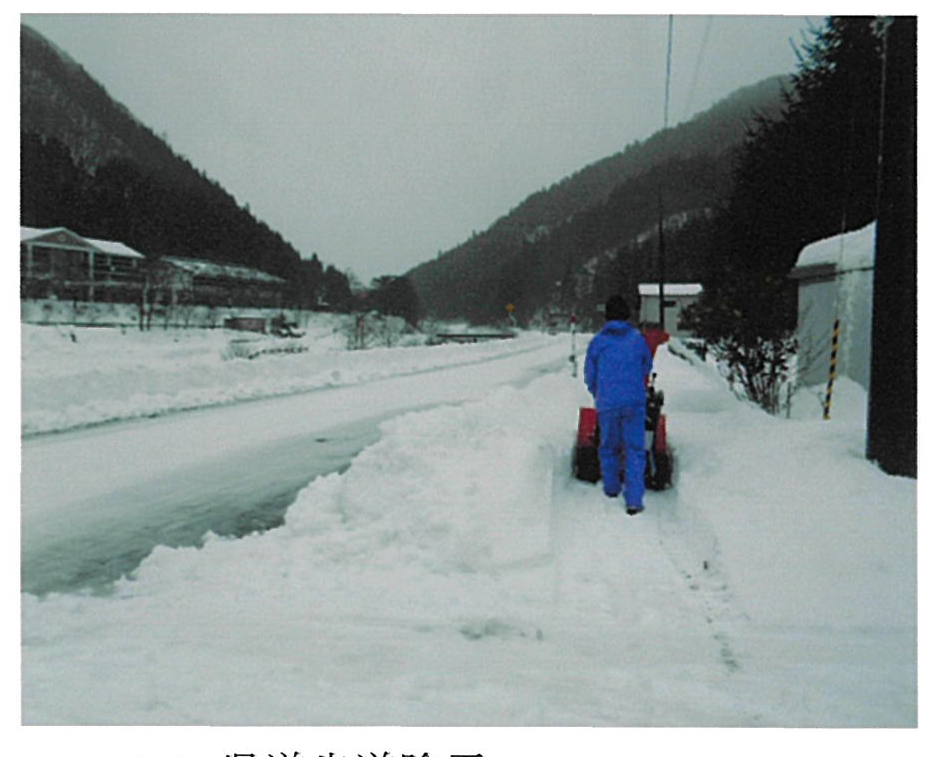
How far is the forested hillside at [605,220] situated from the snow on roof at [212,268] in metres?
2.67

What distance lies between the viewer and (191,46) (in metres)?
5.14

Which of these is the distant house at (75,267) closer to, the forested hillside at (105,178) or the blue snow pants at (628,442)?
the forested hillside at (105,178)

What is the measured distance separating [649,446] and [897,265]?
2.23 meters

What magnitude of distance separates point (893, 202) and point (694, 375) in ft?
27.4

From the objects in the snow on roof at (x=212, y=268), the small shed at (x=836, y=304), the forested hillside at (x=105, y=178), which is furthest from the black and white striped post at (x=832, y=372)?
the snow on roof at (x=212, y=268)

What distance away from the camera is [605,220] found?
8.65 m

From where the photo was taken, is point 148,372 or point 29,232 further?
point 148,372

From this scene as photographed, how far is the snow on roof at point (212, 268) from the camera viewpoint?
28.7ft

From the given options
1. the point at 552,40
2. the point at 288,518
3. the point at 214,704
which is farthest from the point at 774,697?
the point at 552,40

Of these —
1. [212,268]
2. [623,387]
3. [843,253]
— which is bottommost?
[623,387]

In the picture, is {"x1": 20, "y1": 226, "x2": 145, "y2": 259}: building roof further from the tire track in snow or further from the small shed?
the small shed

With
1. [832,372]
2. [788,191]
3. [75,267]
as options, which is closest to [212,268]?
[75,267]

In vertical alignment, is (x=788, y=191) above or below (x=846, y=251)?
above

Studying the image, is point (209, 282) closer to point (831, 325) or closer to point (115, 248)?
point (115, 248)
